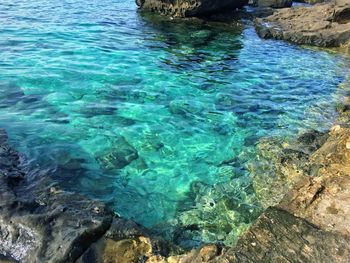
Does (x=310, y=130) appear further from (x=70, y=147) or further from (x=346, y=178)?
(x=70, y=147)

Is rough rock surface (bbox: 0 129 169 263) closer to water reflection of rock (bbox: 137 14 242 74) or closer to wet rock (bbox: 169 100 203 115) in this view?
wet rock (bbox: 169 100 203 115)

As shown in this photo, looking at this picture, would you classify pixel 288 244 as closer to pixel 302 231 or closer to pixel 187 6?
pixel 302 231

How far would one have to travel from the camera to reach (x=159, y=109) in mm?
9734

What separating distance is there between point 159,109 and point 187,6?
448 inches

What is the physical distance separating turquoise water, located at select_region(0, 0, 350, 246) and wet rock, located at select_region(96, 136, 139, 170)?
2 centimetres

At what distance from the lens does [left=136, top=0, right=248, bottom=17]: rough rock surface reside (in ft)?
63.6

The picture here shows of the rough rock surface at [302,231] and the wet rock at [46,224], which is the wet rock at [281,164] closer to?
the rough rock surface at [302,231]

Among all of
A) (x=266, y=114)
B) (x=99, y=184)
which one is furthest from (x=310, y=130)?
(x=99, y=184)

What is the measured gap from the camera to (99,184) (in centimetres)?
660

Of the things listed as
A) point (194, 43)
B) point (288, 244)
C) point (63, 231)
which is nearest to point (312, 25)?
point (194, 43)

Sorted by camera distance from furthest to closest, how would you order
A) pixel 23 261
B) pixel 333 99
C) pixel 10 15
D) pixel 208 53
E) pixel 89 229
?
pixel 10 15, pixel 208 53, pixel 333 99, pixel 89 229, pixel 23 261

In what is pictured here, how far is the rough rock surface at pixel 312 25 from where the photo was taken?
54.3 feet

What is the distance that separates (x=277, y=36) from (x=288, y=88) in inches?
272

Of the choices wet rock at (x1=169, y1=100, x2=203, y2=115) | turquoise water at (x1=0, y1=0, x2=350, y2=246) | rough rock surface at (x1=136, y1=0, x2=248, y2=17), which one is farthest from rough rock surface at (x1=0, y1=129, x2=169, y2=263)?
rough rock surface at (x1=136, y1=0, x2=248, y2=17)
